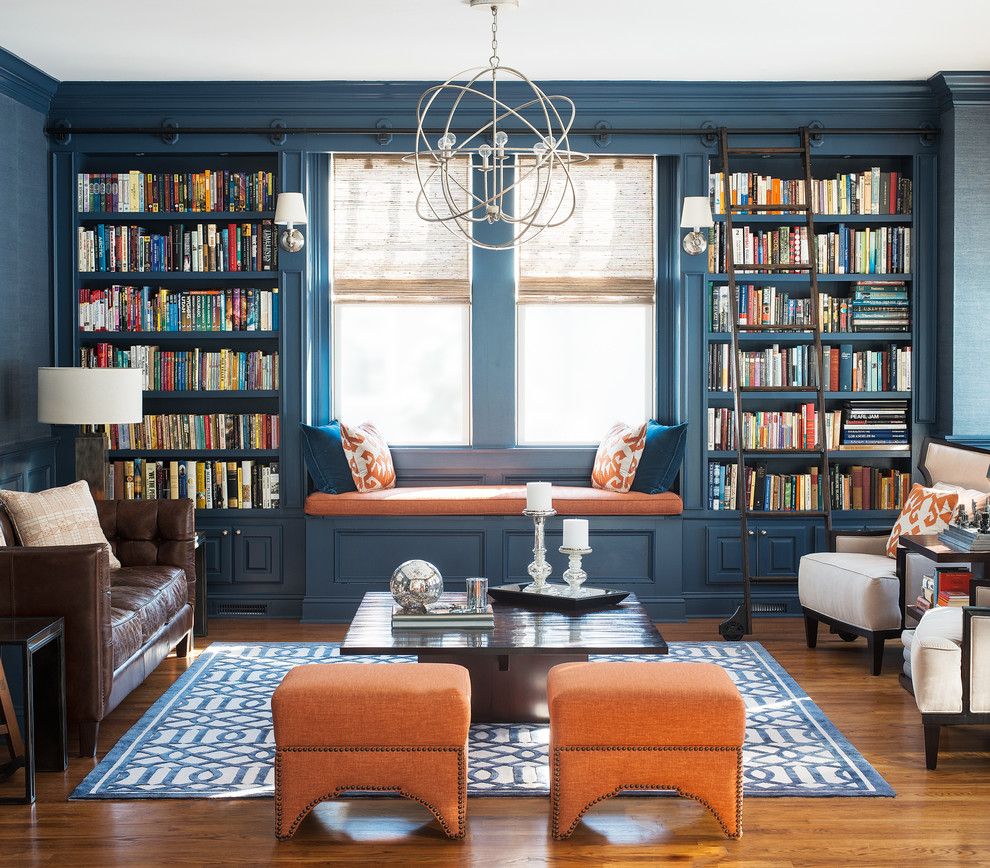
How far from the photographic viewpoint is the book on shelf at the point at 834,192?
622 cm

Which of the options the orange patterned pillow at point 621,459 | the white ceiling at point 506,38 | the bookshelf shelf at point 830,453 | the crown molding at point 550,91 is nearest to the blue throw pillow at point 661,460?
the orange patterned pillow at point 621,459

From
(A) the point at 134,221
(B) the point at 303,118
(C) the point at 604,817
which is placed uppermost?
(B) the point at 303,118

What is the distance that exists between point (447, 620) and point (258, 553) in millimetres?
2350

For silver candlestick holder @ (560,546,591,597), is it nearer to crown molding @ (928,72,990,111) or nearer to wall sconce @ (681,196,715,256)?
wall sconce @ (681,196,715,256)

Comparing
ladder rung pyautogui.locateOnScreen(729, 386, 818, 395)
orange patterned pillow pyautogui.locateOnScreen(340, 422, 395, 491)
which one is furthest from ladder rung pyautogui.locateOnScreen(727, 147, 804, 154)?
orange patterned pillow pyautogui.locateOnScreen(340, 422, 395, 491)

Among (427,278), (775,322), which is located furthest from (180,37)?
(775,322)

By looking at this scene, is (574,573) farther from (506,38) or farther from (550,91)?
(550,91)

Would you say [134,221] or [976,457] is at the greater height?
[134,221]

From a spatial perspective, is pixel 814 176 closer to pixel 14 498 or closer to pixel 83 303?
pixel 83 303

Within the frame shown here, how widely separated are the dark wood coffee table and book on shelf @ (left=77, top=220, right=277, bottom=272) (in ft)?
8.26

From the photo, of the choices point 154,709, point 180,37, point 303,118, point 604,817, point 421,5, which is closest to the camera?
point 604,817

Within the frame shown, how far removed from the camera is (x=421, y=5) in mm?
4766

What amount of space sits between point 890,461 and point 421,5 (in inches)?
143

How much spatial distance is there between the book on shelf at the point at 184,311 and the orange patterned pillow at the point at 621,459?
197 centimetres
